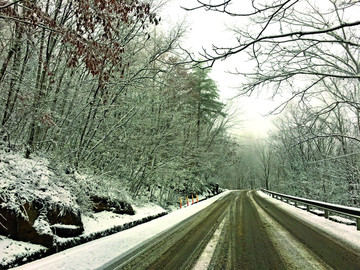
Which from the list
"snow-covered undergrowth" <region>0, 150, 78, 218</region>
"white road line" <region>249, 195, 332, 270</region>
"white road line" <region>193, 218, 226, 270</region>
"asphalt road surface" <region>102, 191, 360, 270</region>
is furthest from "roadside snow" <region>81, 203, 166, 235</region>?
"white road line" <region>249, 195, 332, 270</region>

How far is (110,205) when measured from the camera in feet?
25.4

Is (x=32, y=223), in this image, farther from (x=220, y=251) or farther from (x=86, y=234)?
(x=220, y=251)

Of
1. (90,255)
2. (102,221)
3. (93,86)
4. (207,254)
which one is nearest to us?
(207,254)

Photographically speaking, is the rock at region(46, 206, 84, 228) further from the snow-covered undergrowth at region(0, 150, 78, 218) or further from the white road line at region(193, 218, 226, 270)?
the white road line at region(193, 218, 226, 270)

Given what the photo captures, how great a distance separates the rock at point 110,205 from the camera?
7.21 m

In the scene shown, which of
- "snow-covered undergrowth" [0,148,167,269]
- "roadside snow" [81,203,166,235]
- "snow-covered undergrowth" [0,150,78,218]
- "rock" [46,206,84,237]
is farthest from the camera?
"roadside snow" [81,203,166,235]

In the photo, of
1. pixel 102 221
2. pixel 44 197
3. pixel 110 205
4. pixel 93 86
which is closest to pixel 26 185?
pixel 44 197

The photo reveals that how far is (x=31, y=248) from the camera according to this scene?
4.00 meters

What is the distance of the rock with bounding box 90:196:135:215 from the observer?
7.21m

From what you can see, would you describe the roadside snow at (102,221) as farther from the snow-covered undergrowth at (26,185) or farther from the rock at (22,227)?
the rock at (22,227)

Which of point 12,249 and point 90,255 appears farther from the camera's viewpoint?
point 90,255

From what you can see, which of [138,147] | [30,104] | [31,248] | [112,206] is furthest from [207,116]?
[31,248]

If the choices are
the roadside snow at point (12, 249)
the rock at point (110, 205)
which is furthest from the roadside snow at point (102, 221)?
the roadside snow at point (12, 249)

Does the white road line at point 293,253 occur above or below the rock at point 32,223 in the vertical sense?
below
